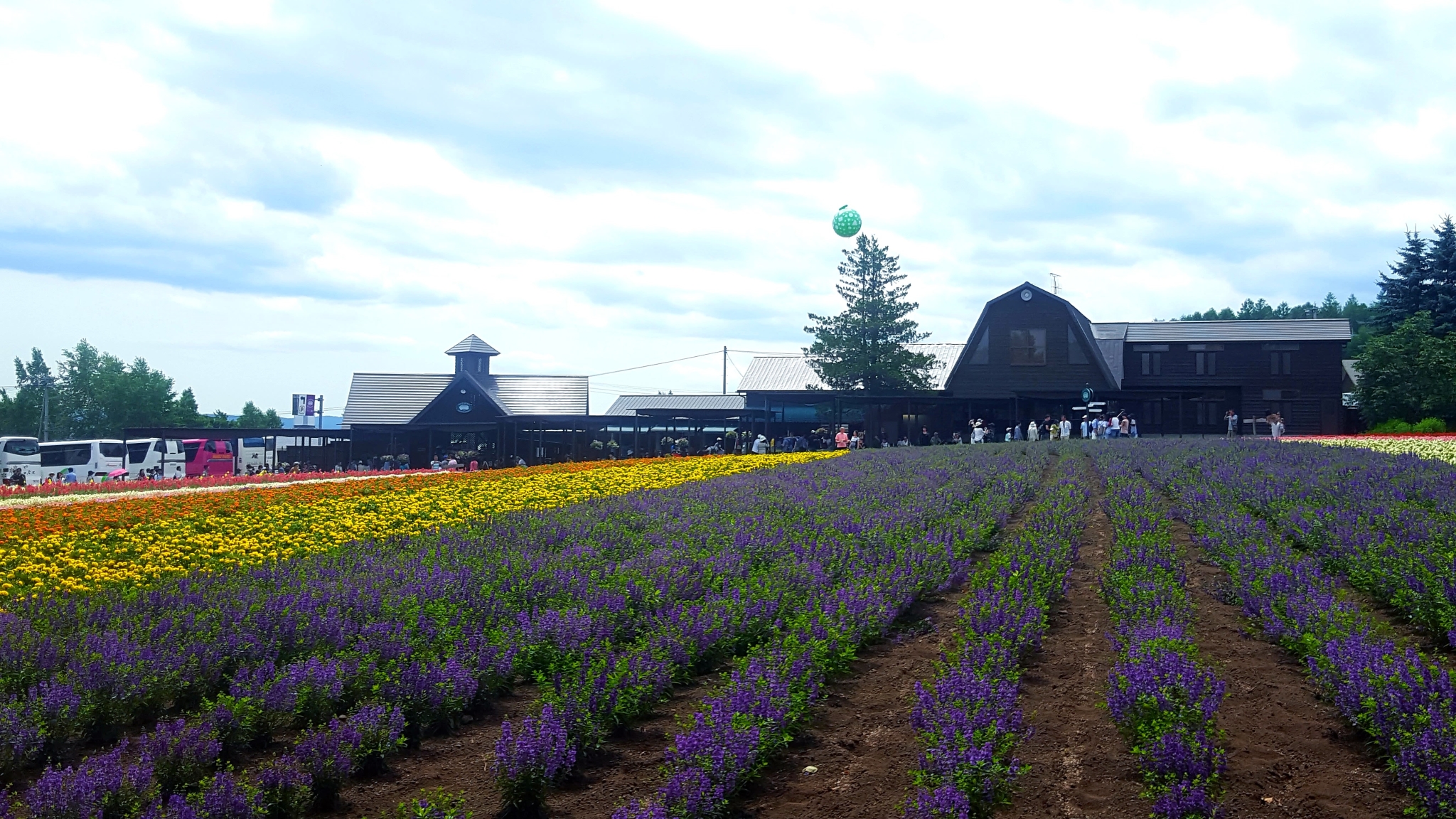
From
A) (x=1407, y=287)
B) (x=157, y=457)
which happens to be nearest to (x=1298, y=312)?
(x=1407, y=287)

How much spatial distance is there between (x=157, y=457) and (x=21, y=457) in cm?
499

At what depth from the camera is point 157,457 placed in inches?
1811

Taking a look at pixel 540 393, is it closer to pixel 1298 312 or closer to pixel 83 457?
pixel 83 457

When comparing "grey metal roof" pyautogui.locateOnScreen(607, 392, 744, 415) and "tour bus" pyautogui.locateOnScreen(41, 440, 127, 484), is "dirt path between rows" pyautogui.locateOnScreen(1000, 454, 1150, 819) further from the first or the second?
"grey metal roof" pyautogui.locateOnScreen(607, 392, 744, 415)

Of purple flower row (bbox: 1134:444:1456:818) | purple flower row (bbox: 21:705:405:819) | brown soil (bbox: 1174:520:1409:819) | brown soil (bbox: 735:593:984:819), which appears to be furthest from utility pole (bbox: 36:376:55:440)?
brown soil (bbox: 1174:520:1409:819)

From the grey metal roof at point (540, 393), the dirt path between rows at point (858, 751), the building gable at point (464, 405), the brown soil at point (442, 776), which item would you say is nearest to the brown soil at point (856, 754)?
the dirt path between rows at point (858, 751)

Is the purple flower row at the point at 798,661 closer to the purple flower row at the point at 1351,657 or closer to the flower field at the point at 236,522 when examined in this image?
the purple flower row at the point at 1351,657

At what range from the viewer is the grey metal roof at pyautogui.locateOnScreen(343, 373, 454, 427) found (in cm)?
5681

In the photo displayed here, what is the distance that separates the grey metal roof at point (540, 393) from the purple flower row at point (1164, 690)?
164 ft

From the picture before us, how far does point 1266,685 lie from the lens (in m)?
6.94

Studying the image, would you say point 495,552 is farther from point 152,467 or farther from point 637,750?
point 152,467

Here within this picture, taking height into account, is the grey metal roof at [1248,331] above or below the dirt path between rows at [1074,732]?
above

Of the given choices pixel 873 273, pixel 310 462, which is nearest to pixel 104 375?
pixel 310 462

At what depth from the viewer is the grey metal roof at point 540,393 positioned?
57531 millimetres
